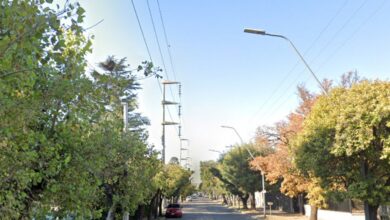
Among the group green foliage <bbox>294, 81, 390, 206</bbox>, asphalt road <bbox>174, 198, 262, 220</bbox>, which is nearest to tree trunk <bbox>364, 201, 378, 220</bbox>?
green foliage <bbox>294, 81, 390, 206</bbox>

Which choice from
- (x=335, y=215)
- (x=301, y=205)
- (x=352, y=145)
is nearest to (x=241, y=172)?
(x=301, y=205)

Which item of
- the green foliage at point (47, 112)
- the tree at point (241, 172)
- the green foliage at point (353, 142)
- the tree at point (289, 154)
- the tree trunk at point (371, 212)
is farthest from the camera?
the tree at point (241, 172)

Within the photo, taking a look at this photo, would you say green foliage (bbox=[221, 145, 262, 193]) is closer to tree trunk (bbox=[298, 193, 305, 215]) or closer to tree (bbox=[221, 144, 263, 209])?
tree (bbox=[221, 144, 263, 209])

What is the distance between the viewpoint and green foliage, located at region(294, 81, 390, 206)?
57.5 ft

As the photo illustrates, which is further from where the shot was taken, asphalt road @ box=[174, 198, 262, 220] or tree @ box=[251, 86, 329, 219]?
asphalt road @ box=[174, 198, 262, 220]

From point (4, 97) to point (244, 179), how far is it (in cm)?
5789

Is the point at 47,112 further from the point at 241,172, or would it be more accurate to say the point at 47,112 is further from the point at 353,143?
the point at 241,172

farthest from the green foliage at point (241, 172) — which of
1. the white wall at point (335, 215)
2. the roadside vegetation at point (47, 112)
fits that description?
the roadside vegetation at point (47, 112)

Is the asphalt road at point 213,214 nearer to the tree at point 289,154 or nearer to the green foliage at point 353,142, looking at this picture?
the tree at point 289,154

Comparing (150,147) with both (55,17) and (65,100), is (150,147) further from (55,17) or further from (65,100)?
(55,17)

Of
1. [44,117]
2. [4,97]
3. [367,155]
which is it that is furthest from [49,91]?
[367,155]

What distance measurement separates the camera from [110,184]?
16.9 metres

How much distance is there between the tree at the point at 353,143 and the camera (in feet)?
57.5

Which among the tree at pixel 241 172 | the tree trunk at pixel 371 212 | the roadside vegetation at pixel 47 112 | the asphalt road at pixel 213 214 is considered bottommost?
the asphalt road at pixel 213 214
